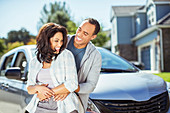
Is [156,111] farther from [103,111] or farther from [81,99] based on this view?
[81,99]

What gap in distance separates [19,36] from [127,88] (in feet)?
196

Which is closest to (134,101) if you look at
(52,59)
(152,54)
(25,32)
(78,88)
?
(78,88)

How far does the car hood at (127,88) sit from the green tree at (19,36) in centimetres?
5798

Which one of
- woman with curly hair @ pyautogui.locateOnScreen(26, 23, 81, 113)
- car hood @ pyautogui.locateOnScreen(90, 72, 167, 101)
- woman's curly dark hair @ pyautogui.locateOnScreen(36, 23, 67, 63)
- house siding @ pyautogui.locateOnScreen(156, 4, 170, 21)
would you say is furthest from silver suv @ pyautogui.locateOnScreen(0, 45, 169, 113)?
house siding @ pyautogui.locateOnScreen(156, 4, 170, 21)

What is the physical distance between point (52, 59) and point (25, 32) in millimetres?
60553

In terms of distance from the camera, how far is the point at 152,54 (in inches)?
656

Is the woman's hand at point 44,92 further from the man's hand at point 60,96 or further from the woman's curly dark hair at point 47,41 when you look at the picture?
the woman's curly dark hair at point 47,41

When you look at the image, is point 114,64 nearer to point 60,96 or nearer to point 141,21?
point 60,96

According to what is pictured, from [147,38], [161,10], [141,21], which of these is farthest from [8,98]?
[141,21]

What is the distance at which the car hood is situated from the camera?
250cm

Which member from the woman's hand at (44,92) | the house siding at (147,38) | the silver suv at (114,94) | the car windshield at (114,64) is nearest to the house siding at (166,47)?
the house siding at (147,38)

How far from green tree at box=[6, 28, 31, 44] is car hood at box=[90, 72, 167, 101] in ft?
190

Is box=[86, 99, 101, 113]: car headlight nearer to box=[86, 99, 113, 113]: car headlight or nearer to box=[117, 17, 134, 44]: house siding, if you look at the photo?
box=[86, 99, 113, 113]: car headlight

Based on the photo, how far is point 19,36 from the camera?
59062 millimetres
